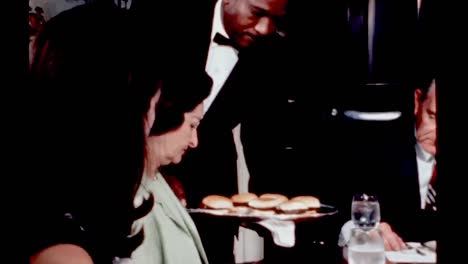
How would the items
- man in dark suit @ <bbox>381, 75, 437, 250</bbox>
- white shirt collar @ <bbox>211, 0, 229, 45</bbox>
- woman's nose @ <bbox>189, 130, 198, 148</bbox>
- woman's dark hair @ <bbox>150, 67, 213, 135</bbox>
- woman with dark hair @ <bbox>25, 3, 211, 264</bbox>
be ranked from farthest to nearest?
1. man in dark suit @ <bbox>381, 75, 437, 250</bbox>
2. white shirt collar @ <bbox>211, 0, 229, 45</bbox>
3. woman's nose @ <bbox>189, 130, 198, 148</bbox>
4. woman's dark hair @ <bbox>150, 67, 213, 135</bbox>
5. woman with dark hair @ <bbox>25, 3, 211, 264</bbox>

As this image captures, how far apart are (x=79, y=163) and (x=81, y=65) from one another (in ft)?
0.99

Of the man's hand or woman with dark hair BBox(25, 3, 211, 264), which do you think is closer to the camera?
woman with dark hair BBox(25, 3, 211, 264)

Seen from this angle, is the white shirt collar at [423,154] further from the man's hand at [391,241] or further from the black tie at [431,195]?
the man's hand at [391,241]

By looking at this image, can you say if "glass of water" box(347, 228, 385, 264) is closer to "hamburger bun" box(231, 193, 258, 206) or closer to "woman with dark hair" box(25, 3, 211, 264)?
"hamburger bun" box(231, 193, 258, 206)

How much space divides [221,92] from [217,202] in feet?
1.62

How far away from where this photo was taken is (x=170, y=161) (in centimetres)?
233

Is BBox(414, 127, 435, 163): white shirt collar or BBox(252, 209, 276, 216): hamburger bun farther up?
BBox(414, 127, 435, 163): white shirt collar

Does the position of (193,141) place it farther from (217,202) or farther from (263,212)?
(263,212)

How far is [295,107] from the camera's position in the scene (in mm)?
2826

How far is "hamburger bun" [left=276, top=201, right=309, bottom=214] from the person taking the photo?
2508 mm

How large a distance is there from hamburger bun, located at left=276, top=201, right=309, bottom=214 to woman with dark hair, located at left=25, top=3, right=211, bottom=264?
0.78 metres

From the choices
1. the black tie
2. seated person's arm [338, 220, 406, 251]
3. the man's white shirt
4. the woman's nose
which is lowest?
seated person's arm [338, 220, 406, 251]

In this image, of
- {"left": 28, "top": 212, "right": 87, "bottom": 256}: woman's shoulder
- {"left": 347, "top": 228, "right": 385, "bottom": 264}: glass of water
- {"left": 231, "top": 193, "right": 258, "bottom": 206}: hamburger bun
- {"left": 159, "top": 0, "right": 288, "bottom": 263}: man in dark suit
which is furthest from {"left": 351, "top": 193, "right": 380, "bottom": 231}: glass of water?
{"left": 28, "top": 212, "right": 87, "bottom": 256}: woman's shoulder

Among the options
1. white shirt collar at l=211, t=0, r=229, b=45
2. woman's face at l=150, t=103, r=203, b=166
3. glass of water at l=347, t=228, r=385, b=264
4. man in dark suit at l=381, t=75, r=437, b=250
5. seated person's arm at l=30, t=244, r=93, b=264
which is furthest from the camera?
man in dark suit at l=381, t=75, r=437, b=250
